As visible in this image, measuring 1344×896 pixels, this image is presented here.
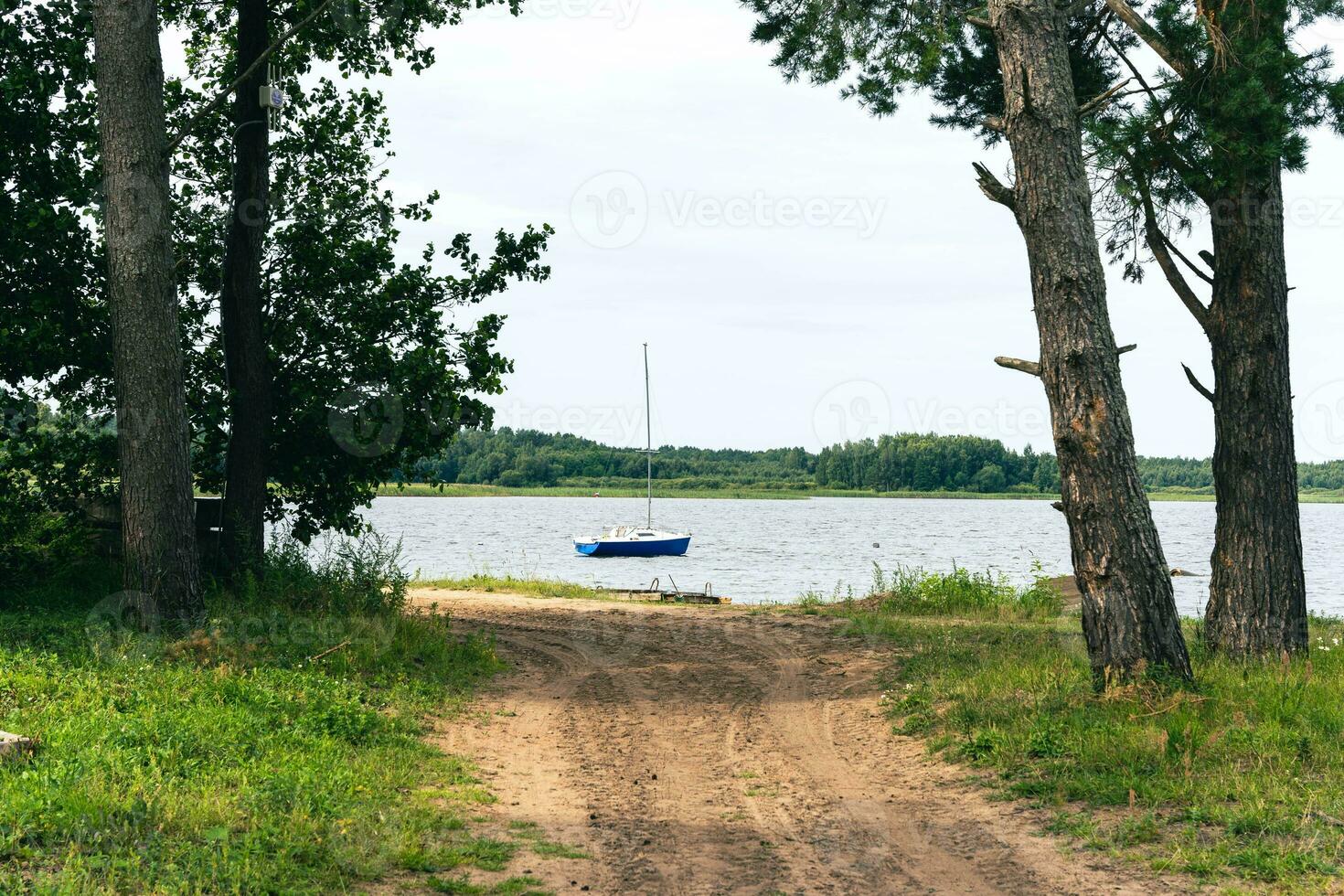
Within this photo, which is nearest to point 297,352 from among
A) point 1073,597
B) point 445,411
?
point 445,411

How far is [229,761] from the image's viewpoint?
21.0ft

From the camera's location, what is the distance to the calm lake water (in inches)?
1442

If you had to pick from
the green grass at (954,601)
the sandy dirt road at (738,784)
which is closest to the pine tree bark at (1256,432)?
the sandy dirt road at (738,784)

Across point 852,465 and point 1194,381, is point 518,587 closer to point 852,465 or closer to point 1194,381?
point 1194,381

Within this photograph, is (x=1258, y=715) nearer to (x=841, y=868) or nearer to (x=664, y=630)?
(x=841, y=868)

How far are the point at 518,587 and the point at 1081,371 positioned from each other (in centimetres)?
1484

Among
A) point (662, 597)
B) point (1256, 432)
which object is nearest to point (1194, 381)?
point (1256, 432)

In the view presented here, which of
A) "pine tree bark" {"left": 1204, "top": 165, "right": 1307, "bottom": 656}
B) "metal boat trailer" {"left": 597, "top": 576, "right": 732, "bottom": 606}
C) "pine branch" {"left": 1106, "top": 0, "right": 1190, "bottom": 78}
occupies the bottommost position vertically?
"metal boat trailer" {"left": 597, "top": 576, "right": 732, "bottom": 606}

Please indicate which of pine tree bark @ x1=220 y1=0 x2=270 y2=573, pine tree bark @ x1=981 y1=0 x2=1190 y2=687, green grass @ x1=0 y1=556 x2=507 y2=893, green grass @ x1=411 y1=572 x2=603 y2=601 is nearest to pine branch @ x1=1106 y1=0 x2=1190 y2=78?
pine tree bark @ x1=981 y1=0 x2=1190 y2=687

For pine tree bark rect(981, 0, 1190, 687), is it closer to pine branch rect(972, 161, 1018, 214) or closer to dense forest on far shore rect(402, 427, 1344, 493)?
pine branch rect(972, 161, 1018, 214)

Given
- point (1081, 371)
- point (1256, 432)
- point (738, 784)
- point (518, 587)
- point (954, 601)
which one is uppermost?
point (1081, 371)

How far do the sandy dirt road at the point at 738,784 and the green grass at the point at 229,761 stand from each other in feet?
1.89

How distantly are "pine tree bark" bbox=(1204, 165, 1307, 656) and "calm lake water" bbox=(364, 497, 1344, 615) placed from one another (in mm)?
6526

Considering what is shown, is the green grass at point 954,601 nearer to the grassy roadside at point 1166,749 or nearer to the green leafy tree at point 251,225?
the grassy roadside at point 1166,749
